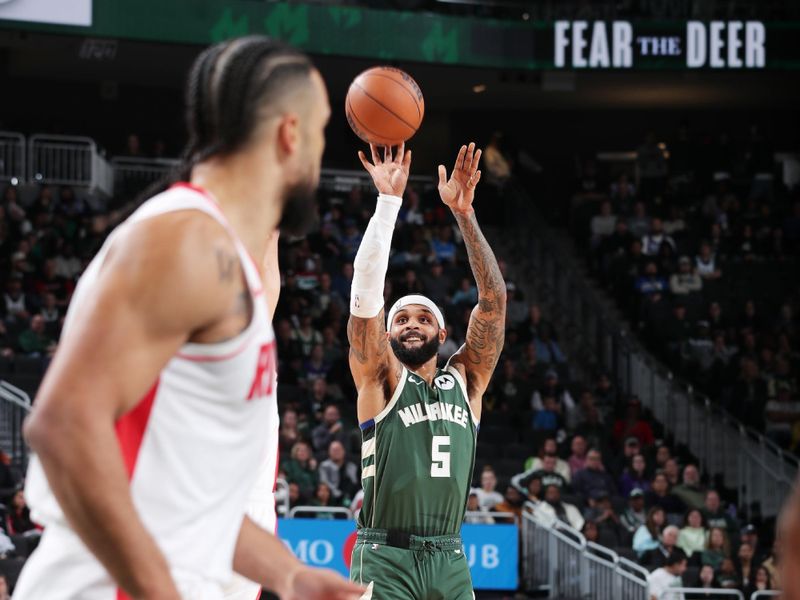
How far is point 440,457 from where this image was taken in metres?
6.66

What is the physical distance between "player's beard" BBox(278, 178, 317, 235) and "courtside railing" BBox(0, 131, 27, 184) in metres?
18.7

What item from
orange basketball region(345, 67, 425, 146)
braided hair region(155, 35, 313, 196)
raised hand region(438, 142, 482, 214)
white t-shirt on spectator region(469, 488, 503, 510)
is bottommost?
white t-shirt on spectator region(469, 488, 503, 510)

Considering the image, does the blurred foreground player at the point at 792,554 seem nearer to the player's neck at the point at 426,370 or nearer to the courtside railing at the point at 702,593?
the player's neck at the point at 426,370

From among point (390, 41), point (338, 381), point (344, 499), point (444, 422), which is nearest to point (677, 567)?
point (344, 499)

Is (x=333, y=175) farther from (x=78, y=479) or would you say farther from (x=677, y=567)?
(x=78, y=479)

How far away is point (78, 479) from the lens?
2246 millimetres

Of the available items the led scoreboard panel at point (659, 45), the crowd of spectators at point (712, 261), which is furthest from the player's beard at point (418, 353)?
the led scoreboard panel at point (659, 45)

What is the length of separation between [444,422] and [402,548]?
0.67 metres

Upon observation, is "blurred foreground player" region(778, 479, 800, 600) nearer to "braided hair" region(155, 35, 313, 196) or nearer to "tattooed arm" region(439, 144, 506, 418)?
"braided hair" region(155, 35, 313, 196)

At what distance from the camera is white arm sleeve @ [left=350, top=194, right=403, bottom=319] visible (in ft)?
20.1

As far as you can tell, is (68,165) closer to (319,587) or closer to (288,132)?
(319,587)

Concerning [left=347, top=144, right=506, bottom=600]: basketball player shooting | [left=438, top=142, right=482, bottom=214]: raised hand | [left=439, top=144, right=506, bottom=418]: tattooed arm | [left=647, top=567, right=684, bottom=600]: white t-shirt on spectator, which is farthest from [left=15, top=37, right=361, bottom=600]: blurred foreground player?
[left=647, top=567, right=684, bottom=600]: white t-shirt on spectator

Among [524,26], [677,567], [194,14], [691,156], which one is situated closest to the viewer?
[677,567]

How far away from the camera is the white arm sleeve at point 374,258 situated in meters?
6.13
